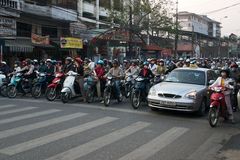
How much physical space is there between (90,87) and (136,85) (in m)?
1.88

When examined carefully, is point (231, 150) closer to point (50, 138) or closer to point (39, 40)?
point (50, 138)

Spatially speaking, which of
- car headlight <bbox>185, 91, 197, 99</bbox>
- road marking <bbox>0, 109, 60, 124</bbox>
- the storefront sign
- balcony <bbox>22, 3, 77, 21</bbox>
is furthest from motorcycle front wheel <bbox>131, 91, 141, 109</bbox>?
balcony <bbox>22, 3, 77, 21</bbox>

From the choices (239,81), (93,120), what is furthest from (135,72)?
(93,120)

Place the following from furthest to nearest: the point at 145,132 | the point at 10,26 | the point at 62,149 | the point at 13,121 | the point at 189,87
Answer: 1. the point at 10,26
2. the point at 189,87
3. the point at 13,121
4. the point at 145,132
5. the point at 62,149

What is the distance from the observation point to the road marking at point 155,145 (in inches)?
278

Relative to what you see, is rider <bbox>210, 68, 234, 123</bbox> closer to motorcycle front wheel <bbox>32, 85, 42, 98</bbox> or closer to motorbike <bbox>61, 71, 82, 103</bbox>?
motorbike <bbox>61, 71, 82, 103</bbox>

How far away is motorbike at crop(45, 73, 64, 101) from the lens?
14.8m

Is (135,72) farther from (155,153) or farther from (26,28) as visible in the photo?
(26,28)

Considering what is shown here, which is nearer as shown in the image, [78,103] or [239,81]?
[239,81]

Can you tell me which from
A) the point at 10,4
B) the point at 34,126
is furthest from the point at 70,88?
the point at 10,4

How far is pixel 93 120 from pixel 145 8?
3085 cm

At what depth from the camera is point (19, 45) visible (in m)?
25.7

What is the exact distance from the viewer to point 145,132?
9.27 m

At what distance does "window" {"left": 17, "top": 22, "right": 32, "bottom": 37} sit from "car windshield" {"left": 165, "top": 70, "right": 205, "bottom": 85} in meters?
18.3
